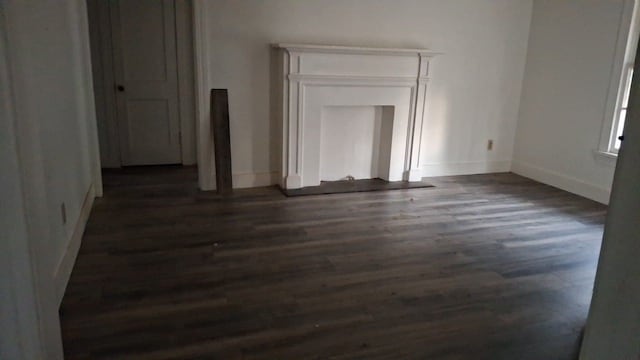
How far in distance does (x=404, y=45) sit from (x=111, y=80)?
3.29 m

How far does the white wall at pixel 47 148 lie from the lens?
55.6 inches

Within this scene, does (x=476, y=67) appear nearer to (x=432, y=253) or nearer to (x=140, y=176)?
(x=432, y=253)

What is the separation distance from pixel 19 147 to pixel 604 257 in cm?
149

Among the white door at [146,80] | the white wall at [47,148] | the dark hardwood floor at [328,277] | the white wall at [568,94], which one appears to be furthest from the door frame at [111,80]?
the white wall at [568,94]

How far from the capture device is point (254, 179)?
503cm

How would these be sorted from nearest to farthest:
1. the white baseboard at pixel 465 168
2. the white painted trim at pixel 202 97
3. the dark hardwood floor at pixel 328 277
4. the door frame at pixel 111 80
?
the dark hardwood floor at pixel 328 277, the white painted trim at pixel 202 97, the door frame at pixel 111 80, the white baseboard at pixel 465 168

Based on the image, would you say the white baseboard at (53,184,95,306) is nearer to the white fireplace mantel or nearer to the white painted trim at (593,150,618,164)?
the white fireplace mantel

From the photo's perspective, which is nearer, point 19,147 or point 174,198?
point 19,147

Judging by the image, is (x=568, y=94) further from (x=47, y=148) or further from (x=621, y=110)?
(x=47, y=148)

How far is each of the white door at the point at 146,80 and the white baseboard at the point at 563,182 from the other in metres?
4.17

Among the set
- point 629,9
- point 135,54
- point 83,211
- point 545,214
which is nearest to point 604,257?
point 83,211

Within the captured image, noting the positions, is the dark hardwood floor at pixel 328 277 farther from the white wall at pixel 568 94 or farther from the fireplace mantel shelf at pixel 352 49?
the fireplace mantel shelf at pixel 352 49

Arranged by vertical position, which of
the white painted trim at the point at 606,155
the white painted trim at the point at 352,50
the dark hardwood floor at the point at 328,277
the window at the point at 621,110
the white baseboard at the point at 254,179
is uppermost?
the white painted trim at the point at 352,50

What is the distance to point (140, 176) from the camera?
5332 mm
